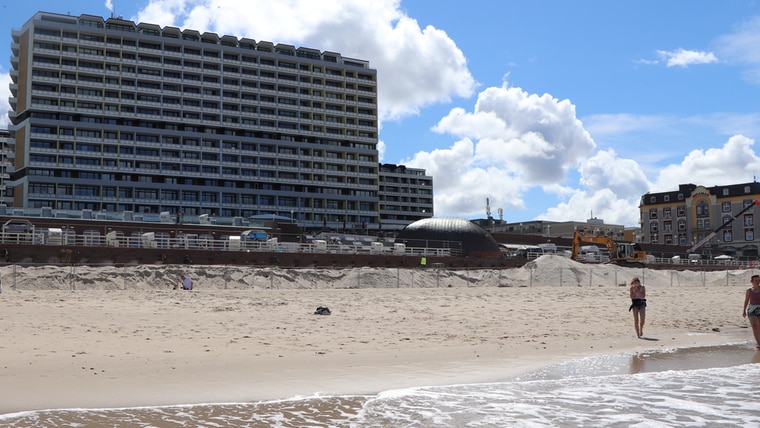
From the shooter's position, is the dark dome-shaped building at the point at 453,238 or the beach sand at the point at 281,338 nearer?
the beach sand at the point at 281,338

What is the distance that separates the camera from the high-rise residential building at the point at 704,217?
127062mm

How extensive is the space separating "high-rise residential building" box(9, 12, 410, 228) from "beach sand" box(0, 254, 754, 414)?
3098 inches

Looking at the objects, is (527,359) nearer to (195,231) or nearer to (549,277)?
(549,277)

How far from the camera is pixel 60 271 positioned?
3681 centimetres

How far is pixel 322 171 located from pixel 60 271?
9315 cm

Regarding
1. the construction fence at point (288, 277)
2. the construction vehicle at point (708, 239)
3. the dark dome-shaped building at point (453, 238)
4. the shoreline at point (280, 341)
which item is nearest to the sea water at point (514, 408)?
the shoreline at point (280, 341)

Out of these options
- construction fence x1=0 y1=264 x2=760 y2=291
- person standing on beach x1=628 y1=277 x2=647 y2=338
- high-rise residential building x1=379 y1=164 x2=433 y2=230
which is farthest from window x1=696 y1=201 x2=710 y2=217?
person standing on beach x1=628 y1=277 x2=647 y2=338

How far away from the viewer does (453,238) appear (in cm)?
7431

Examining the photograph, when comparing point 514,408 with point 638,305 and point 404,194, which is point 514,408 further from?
point 404,194

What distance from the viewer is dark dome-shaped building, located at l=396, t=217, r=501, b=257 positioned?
240ft

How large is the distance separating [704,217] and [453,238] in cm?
8151

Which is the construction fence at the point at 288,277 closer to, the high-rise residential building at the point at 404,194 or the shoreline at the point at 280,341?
the shoreline at the point at 280,341

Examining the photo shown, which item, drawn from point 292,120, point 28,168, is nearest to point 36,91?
point 28,168

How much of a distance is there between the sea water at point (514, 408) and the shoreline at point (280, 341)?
62cm
